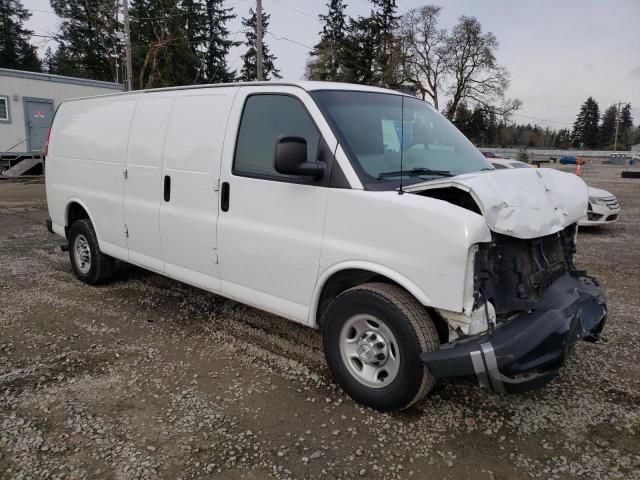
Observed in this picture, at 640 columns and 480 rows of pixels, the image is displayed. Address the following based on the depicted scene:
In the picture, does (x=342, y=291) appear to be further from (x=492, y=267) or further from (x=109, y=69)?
(x=109, y=69)

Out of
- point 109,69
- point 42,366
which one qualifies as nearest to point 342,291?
point 42,366

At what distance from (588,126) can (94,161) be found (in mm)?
129169

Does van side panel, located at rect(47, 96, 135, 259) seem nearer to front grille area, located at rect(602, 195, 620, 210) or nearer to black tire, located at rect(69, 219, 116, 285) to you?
black tire, located at rect(69, 219, 116, 285)

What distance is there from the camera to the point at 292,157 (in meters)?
3.17

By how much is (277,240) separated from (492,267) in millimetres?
1489

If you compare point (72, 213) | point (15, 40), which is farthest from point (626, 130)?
point (72, 213)

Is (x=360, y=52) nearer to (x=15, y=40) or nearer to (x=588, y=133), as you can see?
(x=15, y=40)

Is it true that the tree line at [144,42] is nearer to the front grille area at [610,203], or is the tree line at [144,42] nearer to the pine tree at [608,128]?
the front grille area at [610,203]

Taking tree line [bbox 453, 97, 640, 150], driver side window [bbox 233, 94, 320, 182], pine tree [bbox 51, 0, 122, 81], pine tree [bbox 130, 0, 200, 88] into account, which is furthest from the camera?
tree line [bbox 453, 97, 640, 150]

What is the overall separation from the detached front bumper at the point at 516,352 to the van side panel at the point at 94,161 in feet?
12.1

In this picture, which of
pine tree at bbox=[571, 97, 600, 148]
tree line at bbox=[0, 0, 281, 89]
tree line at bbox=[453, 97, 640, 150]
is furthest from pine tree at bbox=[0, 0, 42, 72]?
pine tree at bbox=[571, 97, 600, 148]

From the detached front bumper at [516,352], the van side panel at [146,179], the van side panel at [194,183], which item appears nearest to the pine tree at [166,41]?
the van side panel at [146,179]

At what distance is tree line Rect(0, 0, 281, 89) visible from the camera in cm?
3766

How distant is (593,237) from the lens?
9.51 metres
